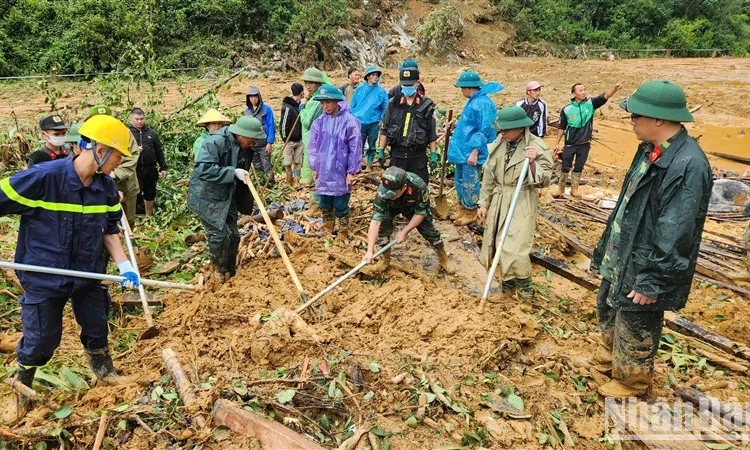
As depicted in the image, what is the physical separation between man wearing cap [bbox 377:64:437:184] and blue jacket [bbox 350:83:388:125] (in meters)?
1.46

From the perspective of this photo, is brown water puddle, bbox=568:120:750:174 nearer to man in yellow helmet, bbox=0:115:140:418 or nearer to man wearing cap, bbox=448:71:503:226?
man wearing cap, bbox=448:71:503:226

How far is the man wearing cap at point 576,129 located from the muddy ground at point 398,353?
8.24 feet

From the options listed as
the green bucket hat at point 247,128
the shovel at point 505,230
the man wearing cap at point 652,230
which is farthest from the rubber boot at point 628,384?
the green bucket hat at point 247,128

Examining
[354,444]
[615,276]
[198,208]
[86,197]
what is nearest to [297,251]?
[198,208]

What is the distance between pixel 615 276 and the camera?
3365 millimetres

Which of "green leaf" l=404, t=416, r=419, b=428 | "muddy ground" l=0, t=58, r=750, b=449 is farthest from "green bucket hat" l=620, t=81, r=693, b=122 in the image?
"green leaf" l=404, t=416, r=419, b=428

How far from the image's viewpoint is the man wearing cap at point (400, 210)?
4.89 m

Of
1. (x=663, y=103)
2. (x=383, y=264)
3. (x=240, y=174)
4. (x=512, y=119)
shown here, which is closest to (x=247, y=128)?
(x=240, y=174)

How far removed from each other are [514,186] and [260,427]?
320 cm

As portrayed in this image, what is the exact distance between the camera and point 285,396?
3189mm

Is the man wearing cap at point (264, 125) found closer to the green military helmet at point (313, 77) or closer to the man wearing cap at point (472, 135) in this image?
the green military helmet at point (313, 77)

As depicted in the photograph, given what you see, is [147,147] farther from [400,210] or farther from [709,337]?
[709,337]

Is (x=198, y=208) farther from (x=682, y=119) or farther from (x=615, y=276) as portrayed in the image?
(x=682, y=119)

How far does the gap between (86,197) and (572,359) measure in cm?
392
